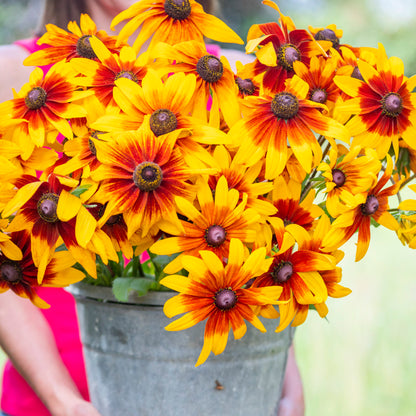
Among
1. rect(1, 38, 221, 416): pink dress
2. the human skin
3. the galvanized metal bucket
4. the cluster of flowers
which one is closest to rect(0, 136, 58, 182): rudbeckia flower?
the cluster of flowers

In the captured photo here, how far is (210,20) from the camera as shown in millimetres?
371

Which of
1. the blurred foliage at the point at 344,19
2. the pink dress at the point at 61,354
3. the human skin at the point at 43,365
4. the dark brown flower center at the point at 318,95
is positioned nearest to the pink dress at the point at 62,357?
the pink dress at the point at 61,354

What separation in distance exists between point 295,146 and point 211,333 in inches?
4.4

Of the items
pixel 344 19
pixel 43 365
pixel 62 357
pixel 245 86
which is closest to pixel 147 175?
pixel 245 86

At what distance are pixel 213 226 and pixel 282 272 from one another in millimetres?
50

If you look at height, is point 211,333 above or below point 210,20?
below

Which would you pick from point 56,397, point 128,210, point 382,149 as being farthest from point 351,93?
point 56,397

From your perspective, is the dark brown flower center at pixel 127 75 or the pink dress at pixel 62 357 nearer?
the dark brown flower center at pixel 127 75

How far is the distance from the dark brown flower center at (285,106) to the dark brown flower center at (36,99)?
0.45 feet

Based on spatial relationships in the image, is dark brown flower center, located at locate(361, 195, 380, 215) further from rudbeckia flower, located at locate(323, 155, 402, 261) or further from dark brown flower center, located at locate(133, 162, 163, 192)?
dark brown flower center, located at locate(133, 162, 163, 192)

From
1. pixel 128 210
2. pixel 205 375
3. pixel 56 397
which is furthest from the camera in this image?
pixel 56 397

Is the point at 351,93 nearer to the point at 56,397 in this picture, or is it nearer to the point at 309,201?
the point at 309,201

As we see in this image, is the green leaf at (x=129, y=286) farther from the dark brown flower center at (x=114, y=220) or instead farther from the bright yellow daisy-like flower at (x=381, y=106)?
the bright yellow daisy-like flower at (x=381, y=106)

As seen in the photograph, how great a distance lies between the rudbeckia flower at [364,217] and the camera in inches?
13.0
